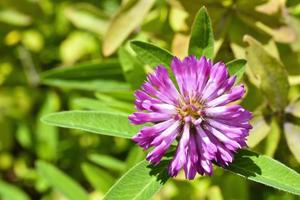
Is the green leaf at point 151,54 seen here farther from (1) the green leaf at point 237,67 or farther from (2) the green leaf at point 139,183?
(2) the green leaf at point 139,183

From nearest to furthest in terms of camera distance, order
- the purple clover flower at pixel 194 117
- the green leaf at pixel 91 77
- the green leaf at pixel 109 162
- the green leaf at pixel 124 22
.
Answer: the purple clover flower at pixel 194 117
the green leaf at pixel 124 22
the green leaf at pixel 91 77
the green leaf at pixel 109 162

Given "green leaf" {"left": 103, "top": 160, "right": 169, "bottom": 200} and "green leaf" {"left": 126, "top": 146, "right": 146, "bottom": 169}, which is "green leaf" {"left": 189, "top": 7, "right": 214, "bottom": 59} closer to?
"green leaf" {"left": 103, "top": 160, "right": 169, "bottom": 200}

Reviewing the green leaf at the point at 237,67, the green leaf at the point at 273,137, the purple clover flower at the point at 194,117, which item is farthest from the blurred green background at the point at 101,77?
the purple clover flower at the point at 194,117

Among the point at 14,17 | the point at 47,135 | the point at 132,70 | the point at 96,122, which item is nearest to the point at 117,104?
the point at 132,70

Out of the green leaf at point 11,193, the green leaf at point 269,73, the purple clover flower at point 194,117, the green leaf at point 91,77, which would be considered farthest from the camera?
the green leaf at point 11,193

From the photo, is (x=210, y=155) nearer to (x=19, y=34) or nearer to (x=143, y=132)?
(x=143, y=132)

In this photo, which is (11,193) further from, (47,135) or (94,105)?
(94,105)

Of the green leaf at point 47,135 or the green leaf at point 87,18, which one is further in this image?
the green leaf at point 47,135

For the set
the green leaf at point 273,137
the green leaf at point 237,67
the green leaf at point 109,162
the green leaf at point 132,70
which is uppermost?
the green leaf at point 237,67
